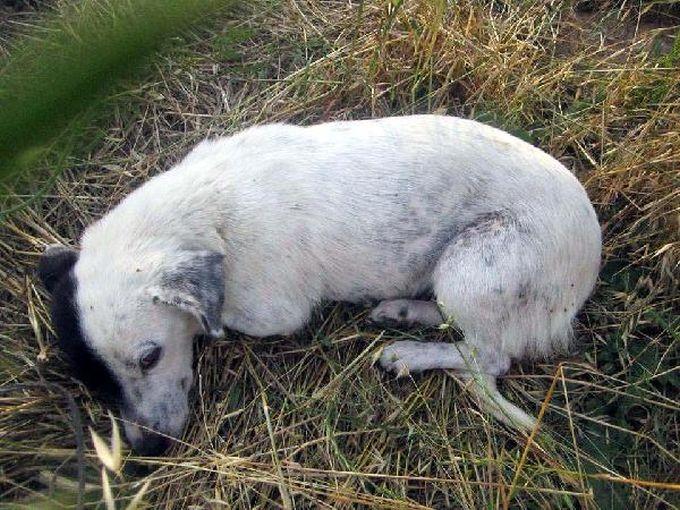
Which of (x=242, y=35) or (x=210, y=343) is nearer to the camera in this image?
(x=210, y=343)

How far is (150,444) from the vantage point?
298 cm

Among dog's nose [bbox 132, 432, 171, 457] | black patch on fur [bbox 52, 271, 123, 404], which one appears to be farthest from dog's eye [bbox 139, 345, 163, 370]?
dog's nose [bbox 132, 432, 171, 457]

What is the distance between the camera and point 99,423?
10.5ft

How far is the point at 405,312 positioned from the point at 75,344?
1.64 metres

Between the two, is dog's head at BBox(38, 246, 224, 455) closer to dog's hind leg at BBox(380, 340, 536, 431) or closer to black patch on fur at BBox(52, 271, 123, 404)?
black patch on fur at BBox(52, 271, 123, 404)

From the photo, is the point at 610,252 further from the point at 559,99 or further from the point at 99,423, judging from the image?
the point at 99,423

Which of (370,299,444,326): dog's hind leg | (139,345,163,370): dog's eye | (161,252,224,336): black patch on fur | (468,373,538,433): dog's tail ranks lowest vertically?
(468,373,538,433): dog's tail

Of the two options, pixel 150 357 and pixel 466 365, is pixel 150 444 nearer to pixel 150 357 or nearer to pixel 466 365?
pixel 150 357

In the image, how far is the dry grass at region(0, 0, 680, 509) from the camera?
3.00 metres

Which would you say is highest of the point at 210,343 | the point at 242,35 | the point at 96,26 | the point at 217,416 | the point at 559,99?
the point at 96,26

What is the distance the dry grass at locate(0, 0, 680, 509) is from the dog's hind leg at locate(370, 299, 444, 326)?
0.09 meters

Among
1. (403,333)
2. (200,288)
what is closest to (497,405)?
(403,333)

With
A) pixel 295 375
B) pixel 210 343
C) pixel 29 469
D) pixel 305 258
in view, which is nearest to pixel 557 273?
pixel 305 258

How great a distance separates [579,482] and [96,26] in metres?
2.93
